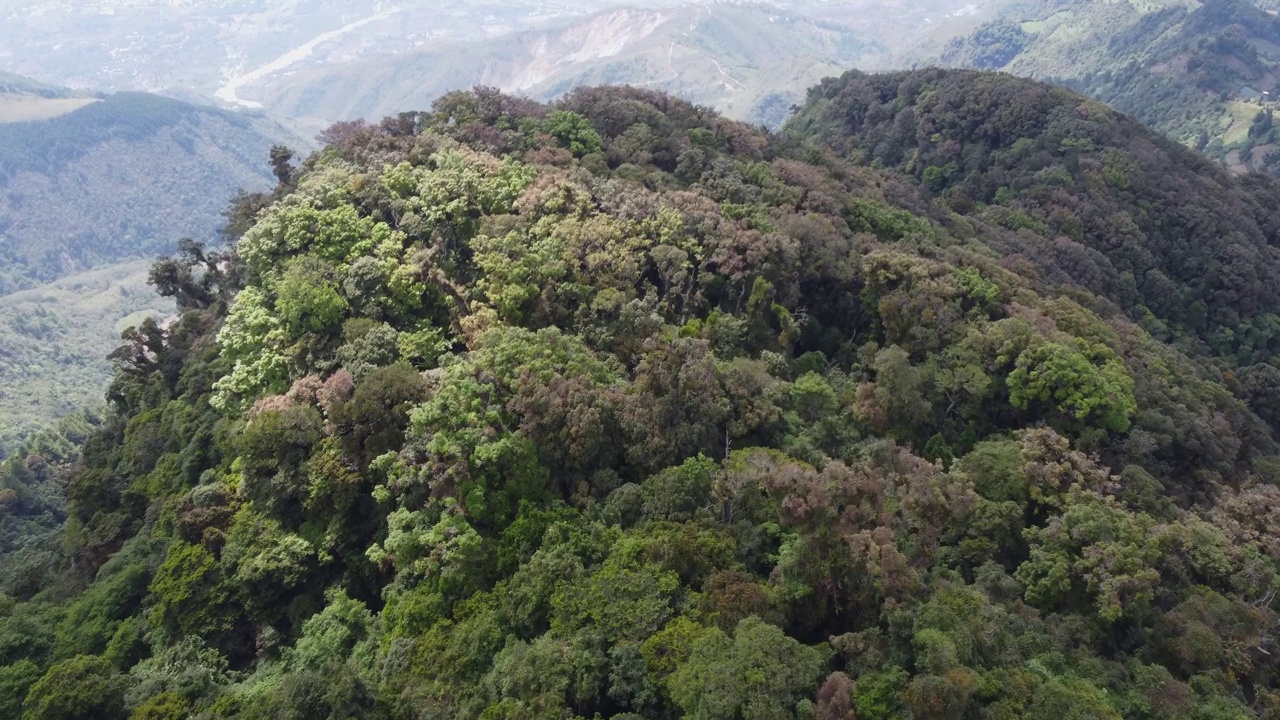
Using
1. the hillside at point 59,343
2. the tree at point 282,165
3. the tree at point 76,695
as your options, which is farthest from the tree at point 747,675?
the hillside at point 59,343

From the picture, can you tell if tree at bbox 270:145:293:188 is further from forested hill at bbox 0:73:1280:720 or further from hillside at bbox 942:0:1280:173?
hillside at bbox 942:0:1280:173

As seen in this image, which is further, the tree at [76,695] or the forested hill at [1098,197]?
the forested hill at [1098,197]

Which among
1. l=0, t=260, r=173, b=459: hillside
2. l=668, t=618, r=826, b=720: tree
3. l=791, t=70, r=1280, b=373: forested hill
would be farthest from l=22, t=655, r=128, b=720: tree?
l=0, t=260, r=173, b=459: hillside

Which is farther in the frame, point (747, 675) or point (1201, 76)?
point (1201, 76)

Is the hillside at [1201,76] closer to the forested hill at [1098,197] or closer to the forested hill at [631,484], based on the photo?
the forested hill at [1098,197]

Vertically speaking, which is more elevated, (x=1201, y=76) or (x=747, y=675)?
(x=747, y=675)

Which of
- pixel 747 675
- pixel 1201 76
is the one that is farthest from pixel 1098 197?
pixel 1201 76

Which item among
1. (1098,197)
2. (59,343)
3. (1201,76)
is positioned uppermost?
(1098,197)

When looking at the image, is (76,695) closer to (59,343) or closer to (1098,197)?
(1098,197)
